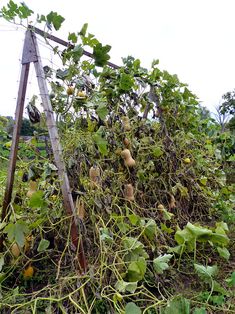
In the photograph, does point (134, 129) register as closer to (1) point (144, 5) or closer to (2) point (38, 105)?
(2) point (38, 105)

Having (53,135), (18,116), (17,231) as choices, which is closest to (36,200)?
(17,231)

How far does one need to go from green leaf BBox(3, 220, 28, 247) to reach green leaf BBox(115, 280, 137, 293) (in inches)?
16.6

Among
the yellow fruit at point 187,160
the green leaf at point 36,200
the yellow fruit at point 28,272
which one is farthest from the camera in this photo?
the yellow fruit at point 187,160

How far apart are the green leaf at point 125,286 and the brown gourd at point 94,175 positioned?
1.52 feet

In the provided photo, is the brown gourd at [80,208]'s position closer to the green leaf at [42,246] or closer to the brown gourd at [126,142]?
the green leaf at [42,246]

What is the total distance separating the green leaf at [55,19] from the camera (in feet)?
5.03

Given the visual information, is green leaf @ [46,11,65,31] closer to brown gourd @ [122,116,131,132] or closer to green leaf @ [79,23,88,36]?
green leaf @ [79,23,88,36]

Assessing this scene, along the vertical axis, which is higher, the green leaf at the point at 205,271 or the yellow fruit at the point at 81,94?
the yellow fruit at the point at 81,94

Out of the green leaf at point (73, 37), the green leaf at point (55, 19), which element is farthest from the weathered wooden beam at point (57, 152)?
the green leaf at point (73, 37)

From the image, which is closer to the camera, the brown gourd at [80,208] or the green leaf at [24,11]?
the green leaf at [24,11]

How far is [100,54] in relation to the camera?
1781mm

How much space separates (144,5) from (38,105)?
169 cm

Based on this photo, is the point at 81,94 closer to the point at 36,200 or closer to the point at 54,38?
the point at 54,38

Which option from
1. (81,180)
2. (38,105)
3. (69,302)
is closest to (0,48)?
(38,105)
